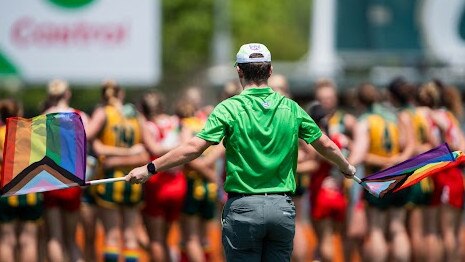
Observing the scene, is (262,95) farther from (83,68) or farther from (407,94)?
(83,68)

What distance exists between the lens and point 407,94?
1234cm

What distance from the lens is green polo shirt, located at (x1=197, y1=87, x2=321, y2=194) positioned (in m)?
8.03

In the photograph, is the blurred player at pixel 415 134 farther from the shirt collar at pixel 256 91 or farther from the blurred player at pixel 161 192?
the shirt collar at pixel 256 91

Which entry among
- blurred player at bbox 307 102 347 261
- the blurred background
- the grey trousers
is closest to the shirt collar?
the grey trousers

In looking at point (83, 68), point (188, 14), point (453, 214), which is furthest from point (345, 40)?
point (188, 14)

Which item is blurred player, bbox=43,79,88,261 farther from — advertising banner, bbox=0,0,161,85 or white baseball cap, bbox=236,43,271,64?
advertising banner, bbox=0,0,161,85

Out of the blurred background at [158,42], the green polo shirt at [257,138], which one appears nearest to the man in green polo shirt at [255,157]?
the green polo shirt at [257,138]

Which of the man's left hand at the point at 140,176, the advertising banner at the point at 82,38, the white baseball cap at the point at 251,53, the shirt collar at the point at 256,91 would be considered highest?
the advertising banner at the point at 82,38

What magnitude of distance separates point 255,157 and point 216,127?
1.09 feet

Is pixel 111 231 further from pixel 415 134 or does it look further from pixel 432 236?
pixel 432 236

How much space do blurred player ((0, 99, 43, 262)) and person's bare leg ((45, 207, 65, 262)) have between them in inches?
5.3

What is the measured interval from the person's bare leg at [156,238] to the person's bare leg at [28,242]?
4.04 ft

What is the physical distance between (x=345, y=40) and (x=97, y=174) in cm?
1476

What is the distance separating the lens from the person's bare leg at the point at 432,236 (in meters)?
12.9
